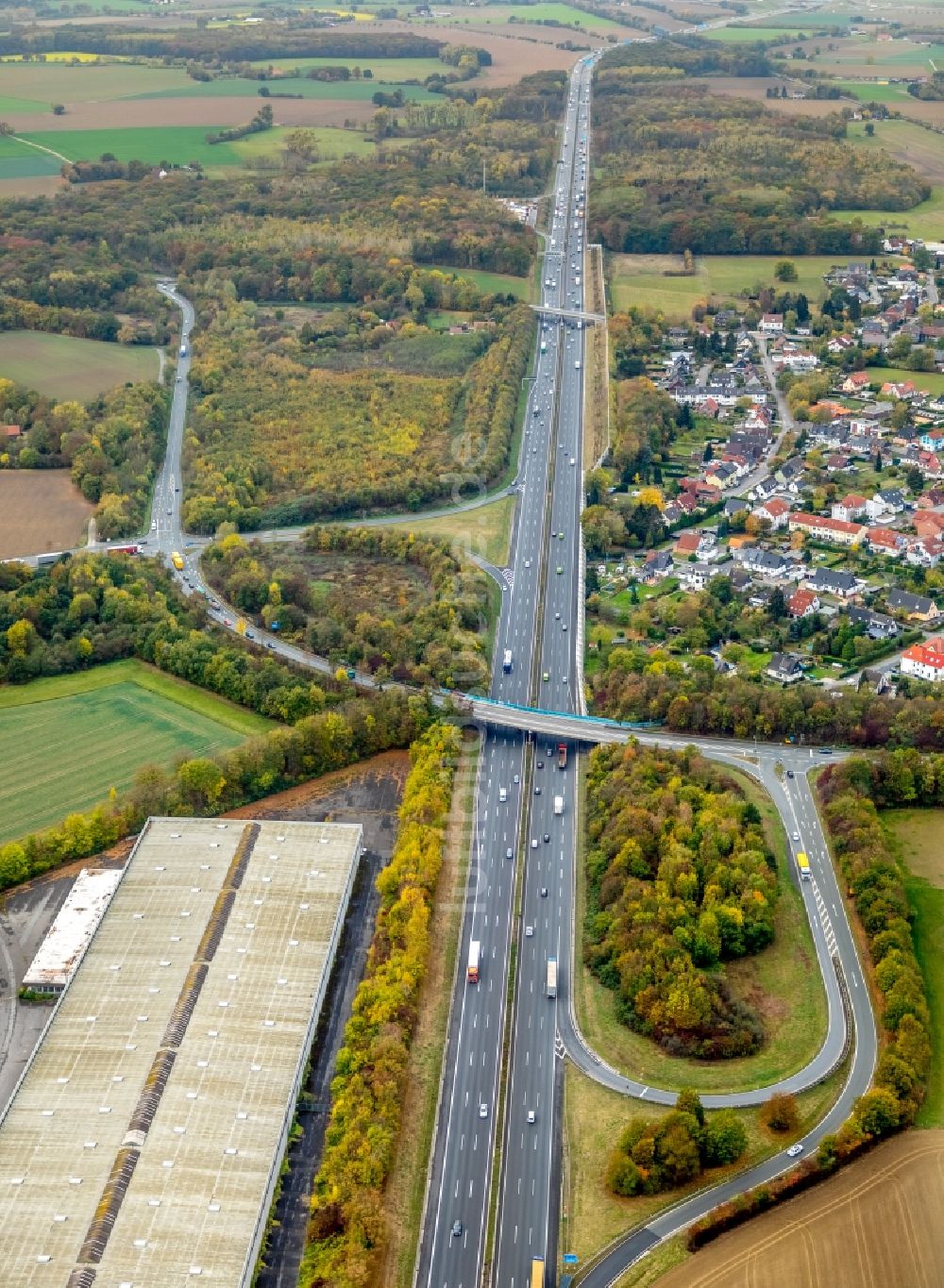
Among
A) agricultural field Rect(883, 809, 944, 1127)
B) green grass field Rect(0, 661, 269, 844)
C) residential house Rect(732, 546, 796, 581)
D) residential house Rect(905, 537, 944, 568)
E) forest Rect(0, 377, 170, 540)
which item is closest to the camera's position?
agricultural field Rect(883, 809, 944, 1127)

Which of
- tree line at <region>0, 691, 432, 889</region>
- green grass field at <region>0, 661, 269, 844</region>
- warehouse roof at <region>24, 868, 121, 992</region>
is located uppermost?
tree line at <region>0, 691, 432, 889</region>

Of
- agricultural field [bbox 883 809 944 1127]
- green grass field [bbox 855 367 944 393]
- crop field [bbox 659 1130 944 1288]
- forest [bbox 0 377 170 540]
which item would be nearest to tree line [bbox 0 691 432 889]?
agricultural field [bbox 883 809 944 1127]

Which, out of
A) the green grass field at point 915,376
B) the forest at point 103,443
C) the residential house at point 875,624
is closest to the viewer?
the residential house at point 875,624

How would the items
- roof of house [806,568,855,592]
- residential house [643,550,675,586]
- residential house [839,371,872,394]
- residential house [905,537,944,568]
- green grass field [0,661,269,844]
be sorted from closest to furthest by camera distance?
1. green grass field [0,661,269,844]
2. roof of house [806,568,855,592]
3. residential house [643,550,675,586]
4. residential house [905,537,944,568]
5. residential house [839,371,872,394]

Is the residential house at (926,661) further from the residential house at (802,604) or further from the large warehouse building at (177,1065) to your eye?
the large warehouse building at (177,1065)

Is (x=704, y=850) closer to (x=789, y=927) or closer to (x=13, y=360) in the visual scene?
(x=789, y=927)

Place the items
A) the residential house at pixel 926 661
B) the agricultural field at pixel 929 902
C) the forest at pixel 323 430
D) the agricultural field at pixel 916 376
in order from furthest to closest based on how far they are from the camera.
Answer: the agricultural field at pixel 916 376
the forest at pixel 323 430
the residential house at pixel 926 661
the agricultural field at pixel 929 902

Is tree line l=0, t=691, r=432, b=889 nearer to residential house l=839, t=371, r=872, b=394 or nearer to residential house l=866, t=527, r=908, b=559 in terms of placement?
residential house l=866, t=527, r=908, b=559

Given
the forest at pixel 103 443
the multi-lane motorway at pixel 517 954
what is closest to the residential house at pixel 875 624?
the multi-lane motorway at pixel 517 954
